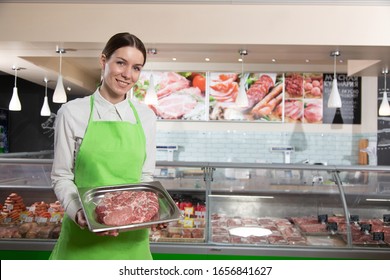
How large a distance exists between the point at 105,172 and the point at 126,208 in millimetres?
182

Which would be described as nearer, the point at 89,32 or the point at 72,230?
the point at 72,230

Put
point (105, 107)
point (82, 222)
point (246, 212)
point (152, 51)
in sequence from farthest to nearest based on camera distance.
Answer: point (152, 51) → point (246, 212) → point (105, 107) → point (82, 222)

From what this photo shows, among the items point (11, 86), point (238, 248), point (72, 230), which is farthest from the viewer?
point (11, 86)

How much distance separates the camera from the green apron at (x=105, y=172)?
164 centimetres

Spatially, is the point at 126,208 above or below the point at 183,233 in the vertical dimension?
above

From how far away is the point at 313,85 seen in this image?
7.56 meters

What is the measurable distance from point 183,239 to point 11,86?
361 inches

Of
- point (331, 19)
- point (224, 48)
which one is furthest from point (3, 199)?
point (331, 19)

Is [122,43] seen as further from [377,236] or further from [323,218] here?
[323,218]

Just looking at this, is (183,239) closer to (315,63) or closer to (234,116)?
(234,116)

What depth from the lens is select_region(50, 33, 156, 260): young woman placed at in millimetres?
1616

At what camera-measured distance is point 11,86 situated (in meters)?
10.6

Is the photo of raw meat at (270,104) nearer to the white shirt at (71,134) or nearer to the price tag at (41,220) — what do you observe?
the price tag at (41,220)

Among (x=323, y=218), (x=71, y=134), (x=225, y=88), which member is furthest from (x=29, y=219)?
(x=225, y=88)
